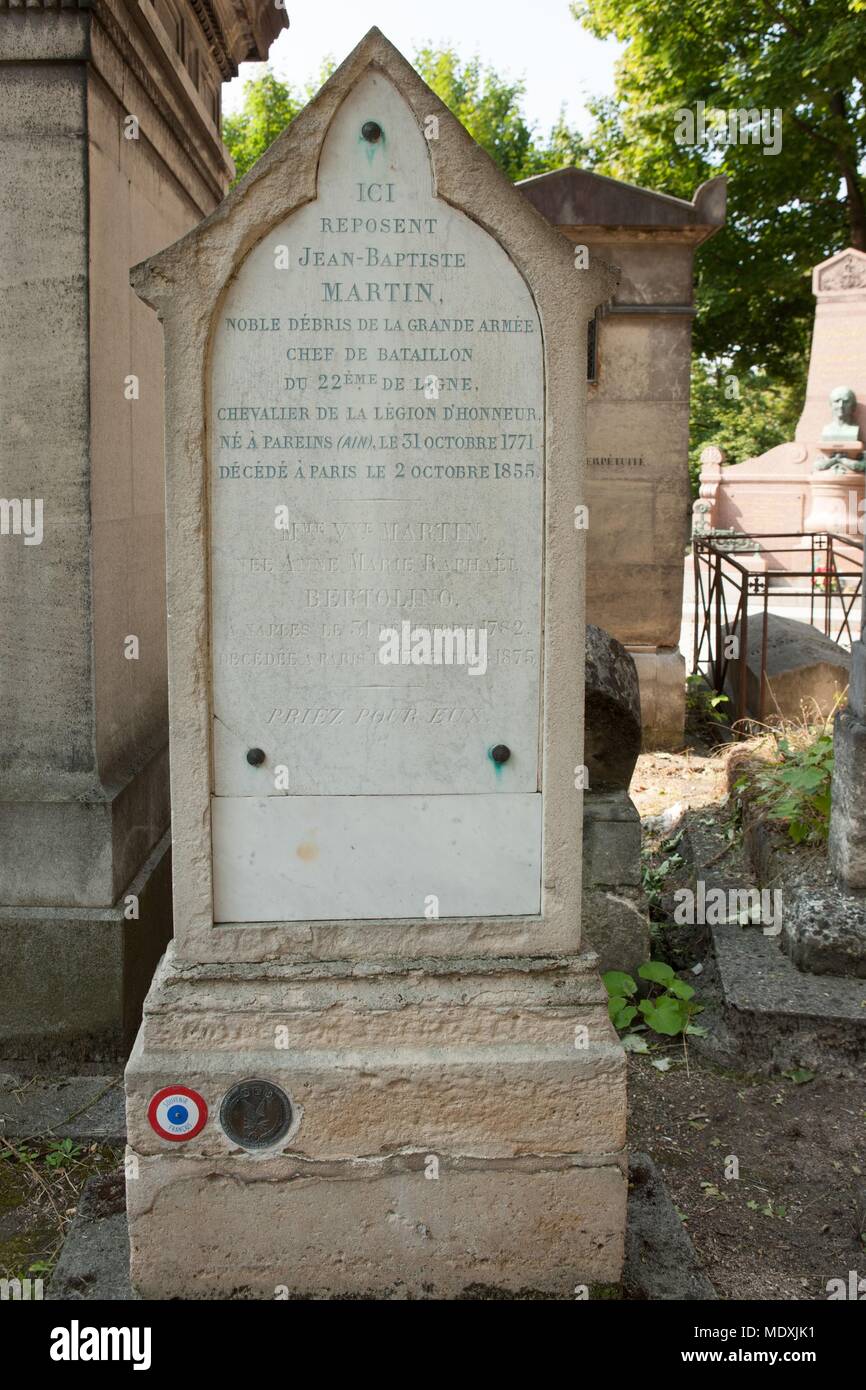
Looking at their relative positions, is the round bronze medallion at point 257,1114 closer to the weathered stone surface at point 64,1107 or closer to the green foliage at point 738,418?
the weathered stone surface at point 64,1107

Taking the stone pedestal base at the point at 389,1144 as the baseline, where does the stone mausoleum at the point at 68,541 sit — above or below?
above

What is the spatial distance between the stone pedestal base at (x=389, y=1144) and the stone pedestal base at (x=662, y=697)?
614cm

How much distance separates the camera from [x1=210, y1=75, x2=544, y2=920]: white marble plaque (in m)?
2.89

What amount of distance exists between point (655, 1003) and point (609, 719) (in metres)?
1.12

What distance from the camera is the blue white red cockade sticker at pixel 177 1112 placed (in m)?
2.93

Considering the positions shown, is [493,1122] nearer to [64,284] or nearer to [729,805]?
[64,284]

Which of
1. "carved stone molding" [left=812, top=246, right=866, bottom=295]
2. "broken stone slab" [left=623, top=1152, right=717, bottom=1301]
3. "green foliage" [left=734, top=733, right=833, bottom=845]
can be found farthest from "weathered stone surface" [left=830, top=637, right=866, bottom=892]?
"carved stone molding" [left=812, top=246, right=866, bottom=295]

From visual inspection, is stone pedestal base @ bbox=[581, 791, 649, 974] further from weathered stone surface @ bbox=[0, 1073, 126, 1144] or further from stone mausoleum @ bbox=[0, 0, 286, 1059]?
weathered stone surface @ bbox=[0, 1073, 126, 1144]

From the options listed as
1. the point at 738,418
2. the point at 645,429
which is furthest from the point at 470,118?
the point at 645,429

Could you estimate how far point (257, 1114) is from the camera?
2.95 m

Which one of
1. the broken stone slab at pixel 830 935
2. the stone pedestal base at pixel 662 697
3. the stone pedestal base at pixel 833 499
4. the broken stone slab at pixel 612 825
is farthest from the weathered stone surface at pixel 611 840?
the stone pedestal base at pixel 833 499

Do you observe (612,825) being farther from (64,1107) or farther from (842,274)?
(842,274)

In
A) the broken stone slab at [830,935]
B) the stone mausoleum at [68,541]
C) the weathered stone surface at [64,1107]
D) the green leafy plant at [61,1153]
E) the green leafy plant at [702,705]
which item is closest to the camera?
the green leafy plant at [61,1153]

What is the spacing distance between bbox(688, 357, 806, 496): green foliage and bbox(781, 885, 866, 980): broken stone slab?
2776 cm
